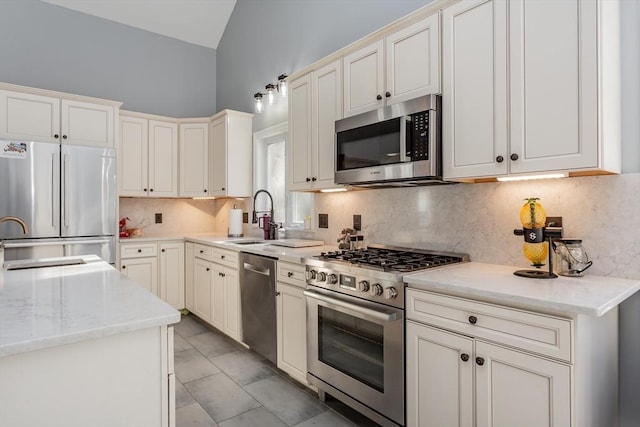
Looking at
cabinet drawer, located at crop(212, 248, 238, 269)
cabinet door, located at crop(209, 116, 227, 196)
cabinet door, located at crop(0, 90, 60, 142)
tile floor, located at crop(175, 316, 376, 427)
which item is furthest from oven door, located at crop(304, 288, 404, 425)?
cabinet door, located at crop(0, 90, 60, 142)

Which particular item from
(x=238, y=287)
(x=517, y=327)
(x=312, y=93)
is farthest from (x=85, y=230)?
(x=517, y=327)

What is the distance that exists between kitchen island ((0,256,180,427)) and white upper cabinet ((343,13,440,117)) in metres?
1.74

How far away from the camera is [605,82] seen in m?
1.55

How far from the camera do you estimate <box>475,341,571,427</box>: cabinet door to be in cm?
133

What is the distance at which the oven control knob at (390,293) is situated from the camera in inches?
72.8

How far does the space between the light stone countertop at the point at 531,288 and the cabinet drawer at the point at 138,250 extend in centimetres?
320

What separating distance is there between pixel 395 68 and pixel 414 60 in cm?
14

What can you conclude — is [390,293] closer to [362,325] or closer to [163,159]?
[362,325]

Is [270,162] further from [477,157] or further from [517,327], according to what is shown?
[517,327]

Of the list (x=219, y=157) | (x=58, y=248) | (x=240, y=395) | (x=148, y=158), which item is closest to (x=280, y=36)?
(x=219, y=157)

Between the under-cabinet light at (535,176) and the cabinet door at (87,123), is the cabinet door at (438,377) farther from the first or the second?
the cabinet door at (87,123)

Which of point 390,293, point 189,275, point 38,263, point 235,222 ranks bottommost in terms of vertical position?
point 189,275

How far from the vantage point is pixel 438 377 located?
170cm

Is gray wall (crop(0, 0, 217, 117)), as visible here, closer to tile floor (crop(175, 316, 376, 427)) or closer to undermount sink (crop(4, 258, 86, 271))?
undermount sink (crop(4, 258, 86, 271))
